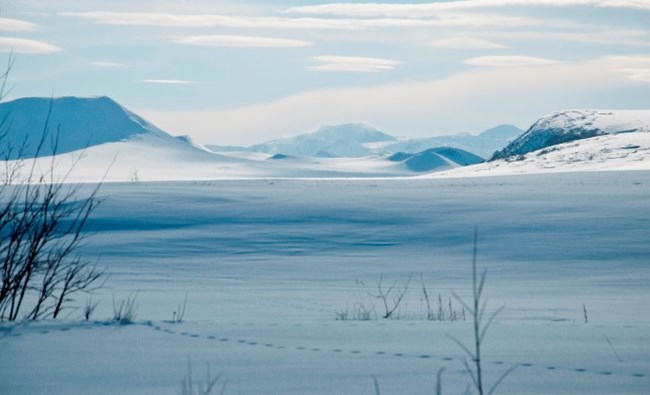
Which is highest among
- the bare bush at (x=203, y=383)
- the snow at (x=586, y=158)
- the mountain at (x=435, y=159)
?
the mountain at (x=435, y=159)

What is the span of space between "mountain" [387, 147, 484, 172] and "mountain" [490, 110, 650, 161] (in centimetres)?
2844

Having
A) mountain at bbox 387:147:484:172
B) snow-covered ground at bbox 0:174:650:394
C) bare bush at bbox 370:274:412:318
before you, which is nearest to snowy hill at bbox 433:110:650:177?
snow-covered ground at bbox 0:174:650:394

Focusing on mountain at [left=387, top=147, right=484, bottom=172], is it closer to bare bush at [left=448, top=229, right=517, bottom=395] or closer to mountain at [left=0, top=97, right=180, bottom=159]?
mountain at [left=0, top=97, right=180, bottom=159]

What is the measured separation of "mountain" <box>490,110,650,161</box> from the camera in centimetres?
8119

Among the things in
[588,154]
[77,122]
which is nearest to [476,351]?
[588,154]

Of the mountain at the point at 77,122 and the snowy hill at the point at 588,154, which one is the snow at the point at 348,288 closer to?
the snowy hill at the point at 588,154

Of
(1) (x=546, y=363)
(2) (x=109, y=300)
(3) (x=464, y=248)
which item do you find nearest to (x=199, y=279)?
(2) (x=109, y=300)

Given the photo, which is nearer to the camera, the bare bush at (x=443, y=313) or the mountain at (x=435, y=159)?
the bare bush at (x=443, y=313)

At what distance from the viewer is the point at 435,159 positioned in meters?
128

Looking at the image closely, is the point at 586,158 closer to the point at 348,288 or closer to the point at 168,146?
the point at 348,288

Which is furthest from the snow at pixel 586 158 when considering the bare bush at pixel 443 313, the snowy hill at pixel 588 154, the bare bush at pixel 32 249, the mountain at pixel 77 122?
the mountain at pixel 77 122

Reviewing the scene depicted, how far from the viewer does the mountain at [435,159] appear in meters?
123

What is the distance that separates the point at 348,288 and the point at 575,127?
80373mm

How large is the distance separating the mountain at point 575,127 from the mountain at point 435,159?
2844 centimetres
